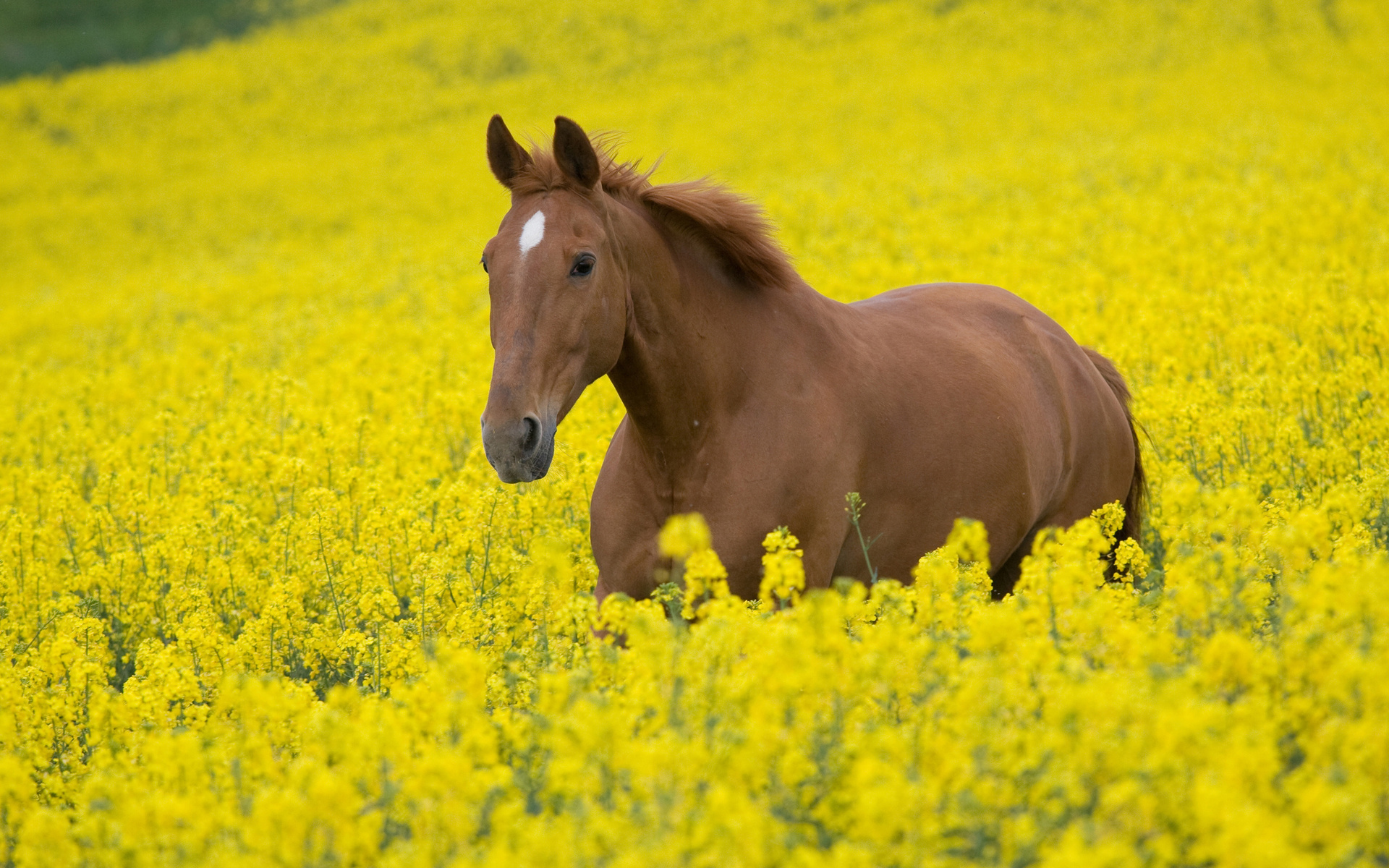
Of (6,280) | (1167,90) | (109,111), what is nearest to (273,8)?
(109,111)

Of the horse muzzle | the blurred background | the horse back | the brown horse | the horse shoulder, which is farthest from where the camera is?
the blurred background

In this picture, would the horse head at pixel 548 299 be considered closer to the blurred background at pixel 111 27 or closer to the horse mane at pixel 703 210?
the horse mane at pixel 703 210

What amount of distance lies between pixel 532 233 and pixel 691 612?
1.35 m

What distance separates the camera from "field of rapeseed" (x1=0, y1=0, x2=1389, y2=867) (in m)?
2.37

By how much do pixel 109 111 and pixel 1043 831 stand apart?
36.3 metres

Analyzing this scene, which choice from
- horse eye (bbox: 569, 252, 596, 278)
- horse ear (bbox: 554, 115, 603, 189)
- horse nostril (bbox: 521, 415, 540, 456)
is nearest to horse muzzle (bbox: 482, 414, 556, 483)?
horse nostril (bbox: 521, 415, 540, 456)

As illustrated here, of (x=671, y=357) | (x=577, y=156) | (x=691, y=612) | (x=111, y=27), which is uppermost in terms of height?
(x=111, y=27)

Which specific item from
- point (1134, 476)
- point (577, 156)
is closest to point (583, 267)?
point (577, 156)

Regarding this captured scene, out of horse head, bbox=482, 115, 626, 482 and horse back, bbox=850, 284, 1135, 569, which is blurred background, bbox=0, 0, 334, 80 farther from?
horse head, bbox=482, 115, 626, 482

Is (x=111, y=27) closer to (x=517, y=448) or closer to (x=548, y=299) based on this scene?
(x=548, y=299)

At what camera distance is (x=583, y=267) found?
155 inches

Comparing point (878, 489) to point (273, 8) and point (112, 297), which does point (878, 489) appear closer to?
point (112, 297)

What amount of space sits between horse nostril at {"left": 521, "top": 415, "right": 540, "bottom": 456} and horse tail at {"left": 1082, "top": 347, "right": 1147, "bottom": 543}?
318 cm

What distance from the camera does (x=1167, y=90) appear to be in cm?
2550
